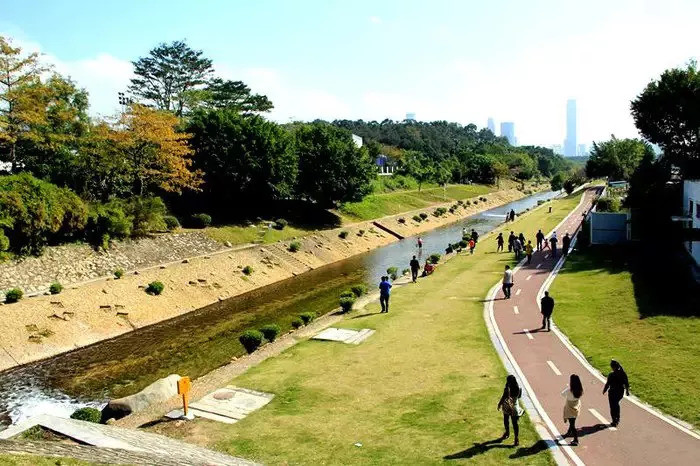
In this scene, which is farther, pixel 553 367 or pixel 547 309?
pixel 547 309

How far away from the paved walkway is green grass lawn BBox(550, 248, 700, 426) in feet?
2.08

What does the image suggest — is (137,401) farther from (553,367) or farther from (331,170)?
(331,170)

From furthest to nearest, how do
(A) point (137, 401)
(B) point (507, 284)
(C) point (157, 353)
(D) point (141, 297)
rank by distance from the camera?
(D) point (141, 297), (B) point (507, 284), (C) point (157, 353), (A) point (137, 401)

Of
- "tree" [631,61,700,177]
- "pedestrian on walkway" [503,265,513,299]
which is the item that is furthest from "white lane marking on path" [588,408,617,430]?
"tree" [631,61,700,177]

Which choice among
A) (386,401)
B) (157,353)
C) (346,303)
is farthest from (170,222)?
(386,401)

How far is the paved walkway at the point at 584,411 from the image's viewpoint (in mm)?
12281

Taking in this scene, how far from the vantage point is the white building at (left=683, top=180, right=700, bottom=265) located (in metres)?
31.2

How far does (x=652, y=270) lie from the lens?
102 feet

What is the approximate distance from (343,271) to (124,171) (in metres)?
20.2

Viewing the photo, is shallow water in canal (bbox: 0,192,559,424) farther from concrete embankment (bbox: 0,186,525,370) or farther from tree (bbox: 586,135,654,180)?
tree (bbox: 586,135,654,180)

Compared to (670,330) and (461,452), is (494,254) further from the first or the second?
(461,452)

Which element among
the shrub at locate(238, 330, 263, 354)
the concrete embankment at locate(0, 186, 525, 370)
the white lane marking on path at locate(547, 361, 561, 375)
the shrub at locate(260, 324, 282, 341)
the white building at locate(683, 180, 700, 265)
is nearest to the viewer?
the white lane marking on path at locate(547, 361, 561, 375)

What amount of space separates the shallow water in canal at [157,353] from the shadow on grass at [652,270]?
1512 centimetres

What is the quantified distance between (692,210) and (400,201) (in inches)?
2108
